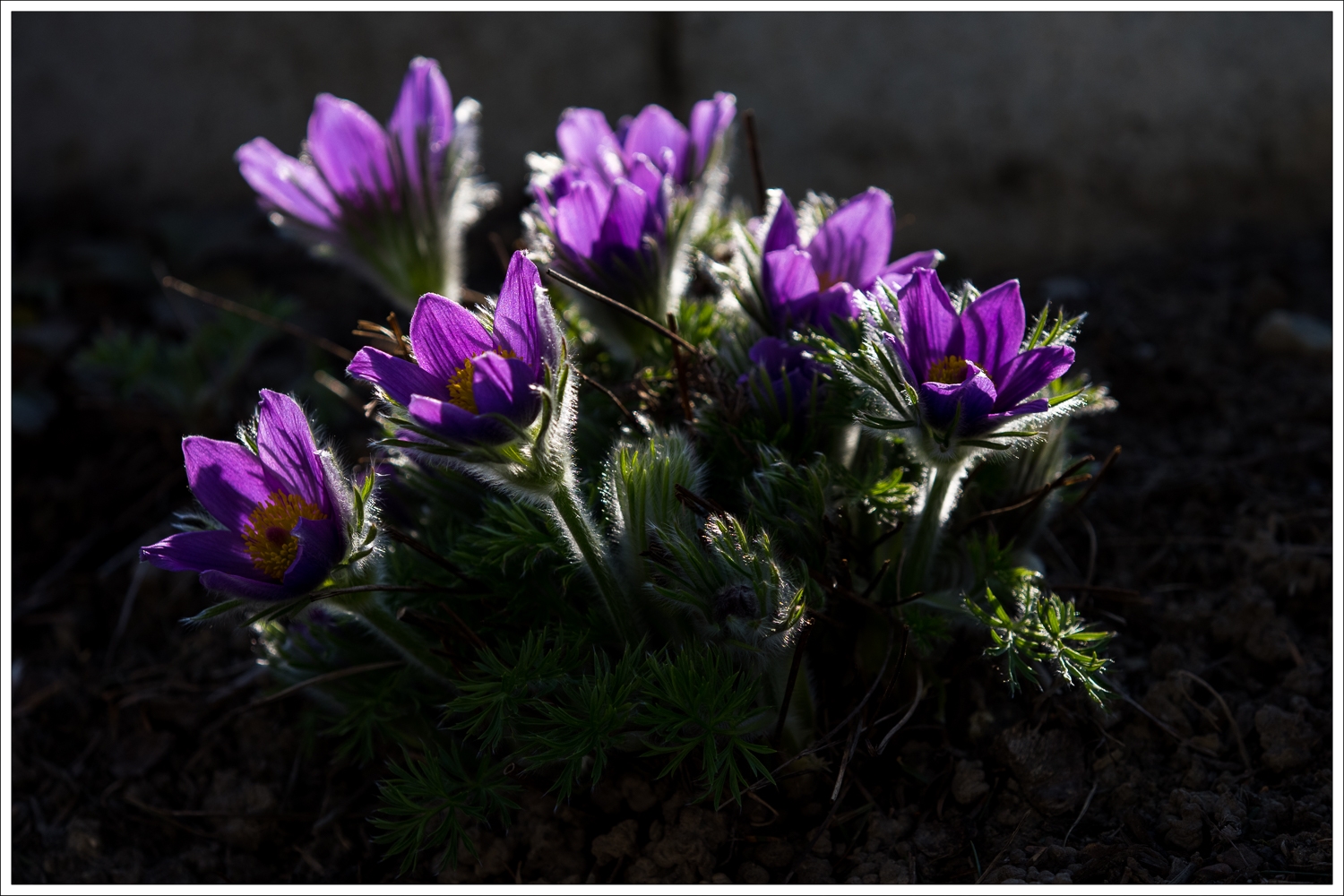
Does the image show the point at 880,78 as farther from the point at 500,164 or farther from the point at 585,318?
the point at 585,318

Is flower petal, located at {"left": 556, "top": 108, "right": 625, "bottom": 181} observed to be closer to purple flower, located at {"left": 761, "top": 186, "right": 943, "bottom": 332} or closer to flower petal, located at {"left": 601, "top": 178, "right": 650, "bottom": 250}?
flower petal, located at {"left": 601, "top": 178, "right": 650, "bottom": 250}

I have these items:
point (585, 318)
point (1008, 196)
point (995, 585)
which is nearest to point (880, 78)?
point (1008, 196)

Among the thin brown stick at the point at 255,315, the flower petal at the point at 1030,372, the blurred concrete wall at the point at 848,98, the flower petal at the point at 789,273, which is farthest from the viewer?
the blurred concrete wall at the point at 848,98

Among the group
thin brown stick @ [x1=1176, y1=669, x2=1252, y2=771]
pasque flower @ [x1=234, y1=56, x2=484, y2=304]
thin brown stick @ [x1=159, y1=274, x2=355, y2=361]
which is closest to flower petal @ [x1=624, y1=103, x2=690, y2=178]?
pasque flower @ [x1=234, y1=56, x2=484, y2=304]

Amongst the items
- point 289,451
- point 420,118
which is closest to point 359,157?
point 420,118

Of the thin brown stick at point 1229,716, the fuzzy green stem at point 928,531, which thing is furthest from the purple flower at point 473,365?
the thin brown stick at point 1229,716

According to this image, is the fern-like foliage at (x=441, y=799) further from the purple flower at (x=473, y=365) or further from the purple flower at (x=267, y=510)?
the purple flower at (x=473, y=365)
